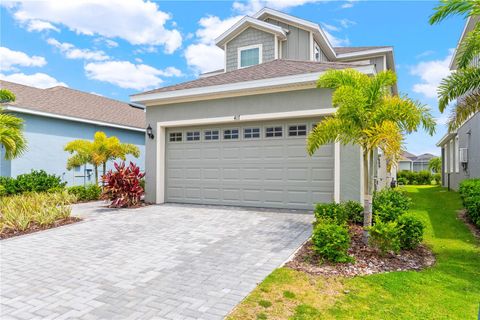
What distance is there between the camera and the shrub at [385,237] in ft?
17.0

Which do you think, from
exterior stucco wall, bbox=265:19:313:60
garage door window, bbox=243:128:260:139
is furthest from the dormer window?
garage door window, bbox=243:128:260:139

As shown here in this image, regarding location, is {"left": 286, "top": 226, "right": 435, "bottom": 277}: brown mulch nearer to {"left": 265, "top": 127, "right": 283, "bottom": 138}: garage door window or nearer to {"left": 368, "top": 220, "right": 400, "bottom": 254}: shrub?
{"left": 368, "top": 220, "right": 400, "bottom": 254}: shrub

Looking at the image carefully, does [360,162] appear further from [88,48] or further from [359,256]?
[88,48]

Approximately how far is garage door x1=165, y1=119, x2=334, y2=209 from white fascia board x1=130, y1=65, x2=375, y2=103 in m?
1.19

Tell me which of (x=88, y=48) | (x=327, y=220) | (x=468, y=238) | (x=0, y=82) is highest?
(x=88, y=48)

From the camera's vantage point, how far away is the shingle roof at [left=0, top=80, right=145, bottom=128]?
14.6 meters

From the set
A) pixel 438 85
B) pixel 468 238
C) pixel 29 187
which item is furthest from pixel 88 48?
pixel 468 238

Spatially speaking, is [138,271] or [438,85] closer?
[138,271]

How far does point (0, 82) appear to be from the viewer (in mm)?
14742

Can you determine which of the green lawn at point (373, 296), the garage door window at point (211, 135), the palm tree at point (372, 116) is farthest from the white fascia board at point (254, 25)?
the green lawn at point (373, 296)

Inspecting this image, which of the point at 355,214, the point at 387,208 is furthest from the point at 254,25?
the point at 387,208

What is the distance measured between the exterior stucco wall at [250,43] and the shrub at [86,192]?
8.65m

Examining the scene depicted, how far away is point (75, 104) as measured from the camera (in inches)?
674

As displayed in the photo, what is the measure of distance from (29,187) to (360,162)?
12.0 m
